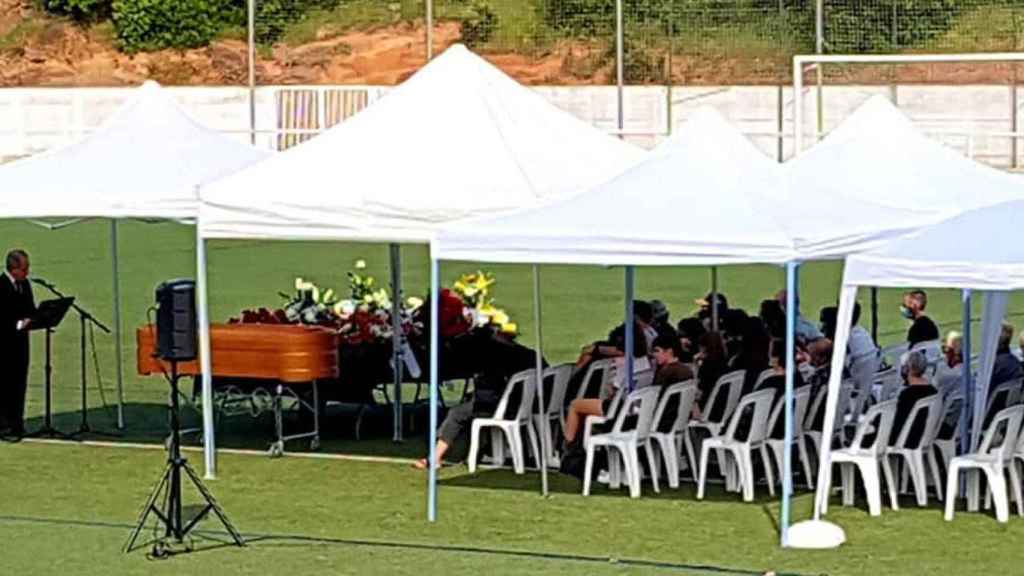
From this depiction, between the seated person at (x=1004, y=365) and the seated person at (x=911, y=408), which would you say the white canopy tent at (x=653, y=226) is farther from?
the seated person at (x=1004, y=365)

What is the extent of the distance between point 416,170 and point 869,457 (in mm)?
3339

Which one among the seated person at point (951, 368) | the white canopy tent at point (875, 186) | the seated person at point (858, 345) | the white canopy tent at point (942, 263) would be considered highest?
the white canopy tent at point (875, 186)

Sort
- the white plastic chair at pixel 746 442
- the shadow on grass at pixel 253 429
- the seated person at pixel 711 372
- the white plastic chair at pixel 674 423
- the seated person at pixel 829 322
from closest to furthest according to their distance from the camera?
the white plastic chair at pixel 746 442
the white plastic chair at pixel 674 423
the seated person at pixel 711 372
the seated person at pixel 829 322
the shadow on grass at pixel 253 429

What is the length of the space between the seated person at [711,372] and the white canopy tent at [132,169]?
3.43 m

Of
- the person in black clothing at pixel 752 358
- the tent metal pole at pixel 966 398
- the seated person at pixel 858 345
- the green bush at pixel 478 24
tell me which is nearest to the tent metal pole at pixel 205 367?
the person in black clothing at pixel 752 358

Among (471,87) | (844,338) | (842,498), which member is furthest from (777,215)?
(471,87)

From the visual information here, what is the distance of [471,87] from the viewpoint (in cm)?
1496

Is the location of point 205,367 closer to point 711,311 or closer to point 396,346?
point 396,346

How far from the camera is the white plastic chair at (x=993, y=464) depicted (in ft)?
41.9

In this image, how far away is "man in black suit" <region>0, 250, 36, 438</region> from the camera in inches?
653

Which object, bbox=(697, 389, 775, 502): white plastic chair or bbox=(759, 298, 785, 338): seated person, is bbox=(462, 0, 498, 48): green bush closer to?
bbox=(759, 298, 785, 338): seated person

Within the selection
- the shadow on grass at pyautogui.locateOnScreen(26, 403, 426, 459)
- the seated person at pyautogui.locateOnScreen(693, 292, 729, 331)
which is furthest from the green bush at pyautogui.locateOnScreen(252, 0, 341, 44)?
the seated person at pyautogui.locateOnScreen(693, 292, 729, 331)

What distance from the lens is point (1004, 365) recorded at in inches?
558

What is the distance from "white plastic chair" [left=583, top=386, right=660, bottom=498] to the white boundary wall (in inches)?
834
